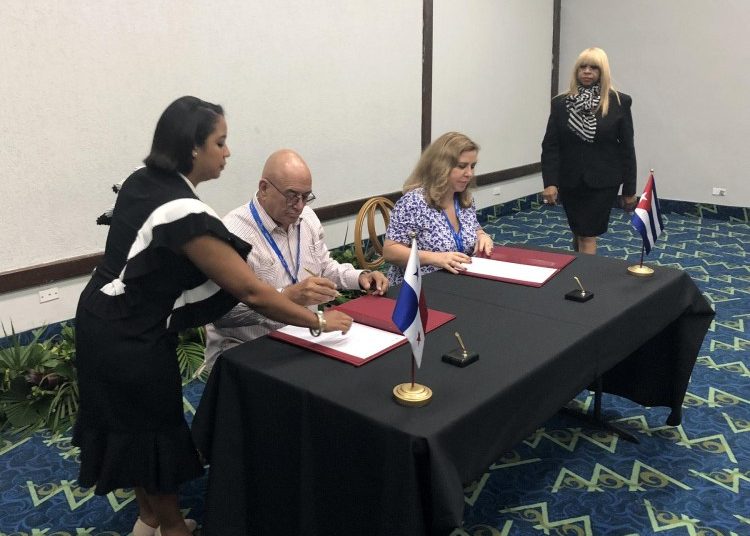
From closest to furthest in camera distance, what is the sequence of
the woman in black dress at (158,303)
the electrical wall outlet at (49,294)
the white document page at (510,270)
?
1. the woman in black dress at (158,303)
2. the white document page at (510,270)
3. the electrical wall outlet at (49,294)

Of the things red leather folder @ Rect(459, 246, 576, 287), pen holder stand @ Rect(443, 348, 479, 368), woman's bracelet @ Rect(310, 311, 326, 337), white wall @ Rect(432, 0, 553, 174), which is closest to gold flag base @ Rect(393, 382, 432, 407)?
pen holder stand @ Rect(443, 348, 479, 368)

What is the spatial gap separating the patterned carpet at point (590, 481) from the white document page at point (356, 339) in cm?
79

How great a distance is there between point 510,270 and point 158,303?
133 centimetres

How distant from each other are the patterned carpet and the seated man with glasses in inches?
25.5

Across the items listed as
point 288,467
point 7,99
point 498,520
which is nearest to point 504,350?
point 288,467

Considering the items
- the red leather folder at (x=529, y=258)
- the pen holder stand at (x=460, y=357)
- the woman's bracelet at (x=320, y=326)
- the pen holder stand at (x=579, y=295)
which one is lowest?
the red leather folder at (x=529, y=258)

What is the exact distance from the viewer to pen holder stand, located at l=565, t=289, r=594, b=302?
209 cm

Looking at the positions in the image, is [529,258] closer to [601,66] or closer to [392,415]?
[392,415]

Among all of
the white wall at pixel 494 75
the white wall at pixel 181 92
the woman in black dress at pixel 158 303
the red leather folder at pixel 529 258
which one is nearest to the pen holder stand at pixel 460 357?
the woman in black dress at pixel 158 303

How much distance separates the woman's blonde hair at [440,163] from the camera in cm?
266

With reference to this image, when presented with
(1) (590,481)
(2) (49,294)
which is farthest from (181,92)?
(1) (590,481)

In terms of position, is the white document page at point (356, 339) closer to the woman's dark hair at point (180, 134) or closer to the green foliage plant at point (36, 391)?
the woman's dark hair at point (180, 134)

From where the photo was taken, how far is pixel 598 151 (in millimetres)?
4152

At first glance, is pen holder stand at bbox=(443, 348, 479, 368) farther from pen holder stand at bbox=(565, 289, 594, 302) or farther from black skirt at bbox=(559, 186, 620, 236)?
black skirt at bbox=(559, 186, 620, 236)
